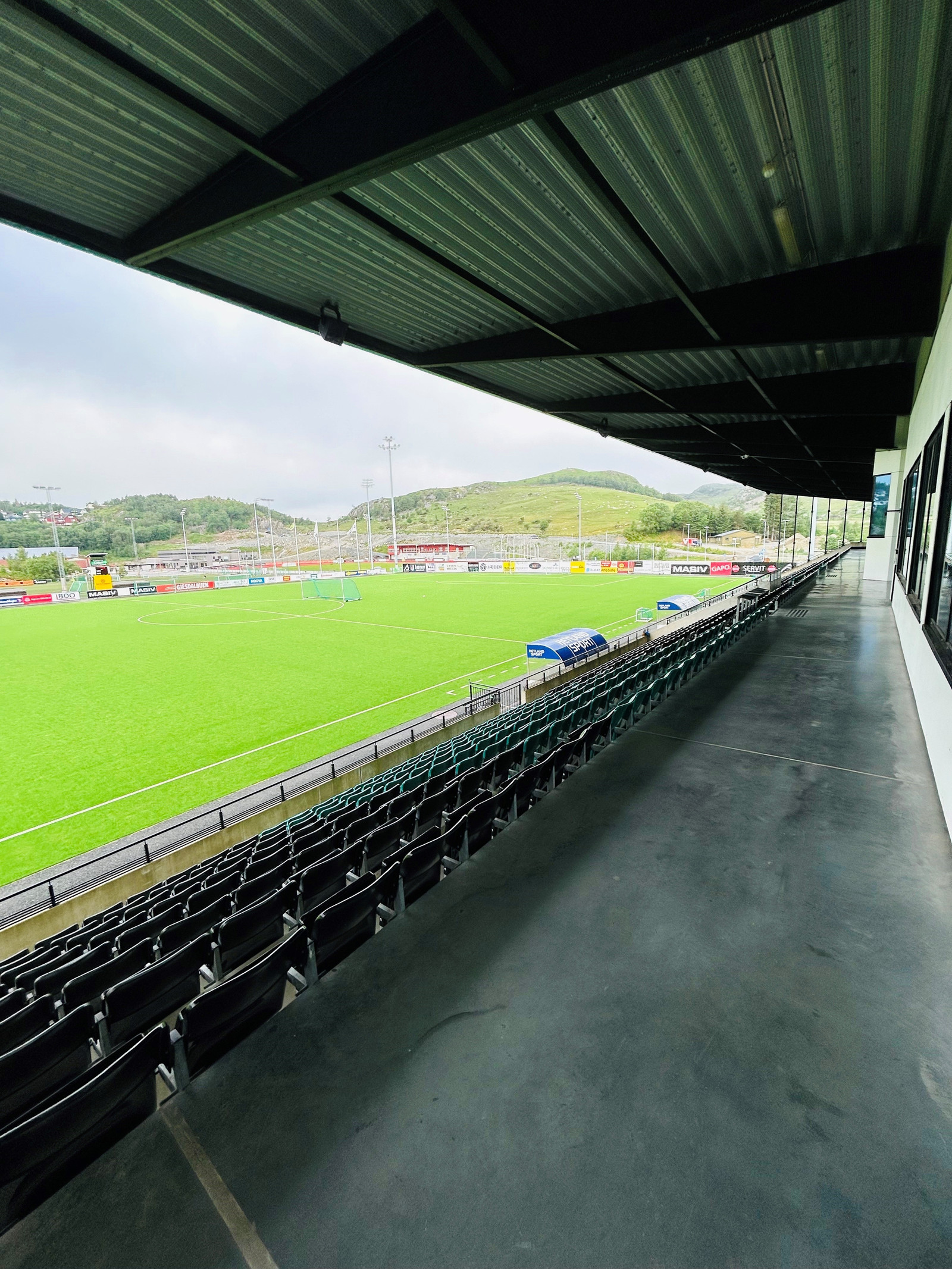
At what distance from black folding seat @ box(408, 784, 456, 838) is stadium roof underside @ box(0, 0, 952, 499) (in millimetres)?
5314

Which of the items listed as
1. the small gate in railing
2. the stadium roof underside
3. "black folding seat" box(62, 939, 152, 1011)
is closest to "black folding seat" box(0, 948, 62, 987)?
"black folding seat" box(62, 939, 152, 1011)

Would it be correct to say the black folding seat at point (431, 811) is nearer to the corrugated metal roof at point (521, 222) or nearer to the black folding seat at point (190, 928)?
the black folding seat at point (190, 928)

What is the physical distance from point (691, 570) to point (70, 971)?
70428mm

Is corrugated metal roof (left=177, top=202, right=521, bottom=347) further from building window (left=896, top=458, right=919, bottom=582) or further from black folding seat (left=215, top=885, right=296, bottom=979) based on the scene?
building window (left=896, top=458, right=919, bottom=582)

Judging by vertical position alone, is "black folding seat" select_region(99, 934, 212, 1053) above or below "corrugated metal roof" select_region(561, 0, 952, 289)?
below

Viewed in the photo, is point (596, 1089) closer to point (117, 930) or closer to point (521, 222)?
point (117, 930)

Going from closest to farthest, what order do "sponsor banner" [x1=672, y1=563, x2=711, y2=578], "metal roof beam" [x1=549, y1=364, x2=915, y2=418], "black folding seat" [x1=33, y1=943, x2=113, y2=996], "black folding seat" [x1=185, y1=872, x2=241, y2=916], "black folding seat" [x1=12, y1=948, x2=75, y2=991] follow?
1. "black folding seat" [x1=33, y1=943, x2=113, y2=996]
2. "black folding seat" [x1=12, y1=948, x2=75, y2=991]
3. "black folding seat" [x1=185, y1=872, x2=241, y2=916]
4. "metal roof beam" [x1=549, y1=364, x2=915, y2=418]
5. "sponsor banner" [x1=672, y1=563, x2=711, y2=578]

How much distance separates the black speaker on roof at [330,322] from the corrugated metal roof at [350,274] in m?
0.10

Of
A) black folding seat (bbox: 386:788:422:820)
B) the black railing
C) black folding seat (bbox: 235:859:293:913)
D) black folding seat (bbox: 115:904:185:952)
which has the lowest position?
the black railing

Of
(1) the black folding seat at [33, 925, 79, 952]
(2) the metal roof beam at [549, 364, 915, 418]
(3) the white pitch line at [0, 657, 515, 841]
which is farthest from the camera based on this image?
(3) the white pitch line at [0, 657, 515, 841]

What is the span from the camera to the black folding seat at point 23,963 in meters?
4.62

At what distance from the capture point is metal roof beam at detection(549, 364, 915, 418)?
951 centimetres

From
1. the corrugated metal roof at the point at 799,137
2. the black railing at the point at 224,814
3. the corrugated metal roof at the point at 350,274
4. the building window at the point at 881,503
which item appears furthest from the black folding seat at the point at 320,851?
the building window at the point at 881,503

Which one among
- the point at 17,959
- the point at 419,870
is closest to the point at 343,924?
the point at 419,870
